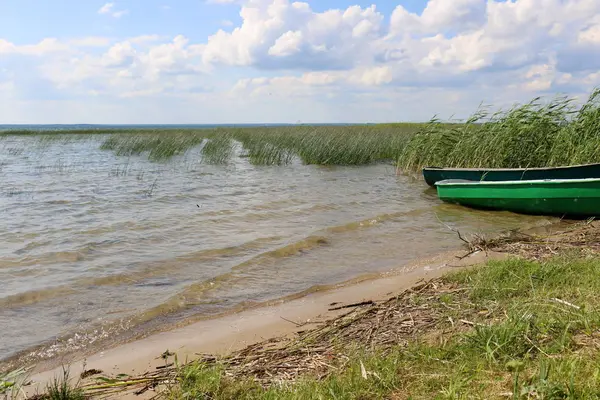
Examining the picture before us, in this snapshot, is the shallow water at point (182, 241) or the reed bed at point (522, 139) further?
the reed bed at point (522, 139)

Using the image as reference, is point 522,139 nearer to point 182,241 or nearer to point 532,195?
point 532,195

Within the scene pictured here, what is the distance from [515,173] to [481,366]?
8.49 m

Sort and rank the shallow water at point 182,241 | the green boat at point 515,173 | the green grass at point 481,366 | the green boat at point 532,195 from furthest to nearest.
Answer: the green boat at point 515,173, the green boat at point 532,195, the shallow water at point 182,241, the green grass at point 481,366

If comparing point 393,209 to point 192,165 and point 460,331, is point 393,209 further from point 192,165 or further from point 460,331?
point 192,165

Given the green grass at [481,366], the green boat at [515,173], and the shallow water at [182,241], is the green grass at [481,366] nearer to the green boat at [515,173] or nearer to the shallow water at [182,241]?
the shallow water at [182,241]

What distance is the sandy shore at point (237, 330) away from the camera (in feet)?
12.5

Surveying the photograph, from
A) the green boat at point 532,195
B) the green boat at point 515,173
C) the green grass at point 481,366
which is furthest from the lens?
the green boat at point 515,173

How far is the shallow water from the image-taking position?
5.18 metres

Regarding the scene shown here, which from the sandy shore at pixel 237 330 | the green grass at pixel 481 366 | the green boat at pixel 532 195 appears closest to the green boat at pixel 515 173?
the green boat at pixel 532 195

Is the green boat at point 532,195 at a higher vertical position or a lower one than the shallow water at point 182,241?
higher

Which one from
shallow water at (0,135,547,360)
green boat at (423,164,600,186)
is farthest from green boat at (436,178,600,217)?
green boat at (423,164,600,186)

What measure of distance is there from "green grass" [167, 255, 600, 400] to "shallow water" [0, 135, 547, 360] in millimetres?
2399

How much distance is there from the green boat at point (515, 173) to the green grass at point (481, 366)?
6.24 metres

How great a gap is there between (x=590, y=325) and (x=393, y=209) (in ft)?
26.4
